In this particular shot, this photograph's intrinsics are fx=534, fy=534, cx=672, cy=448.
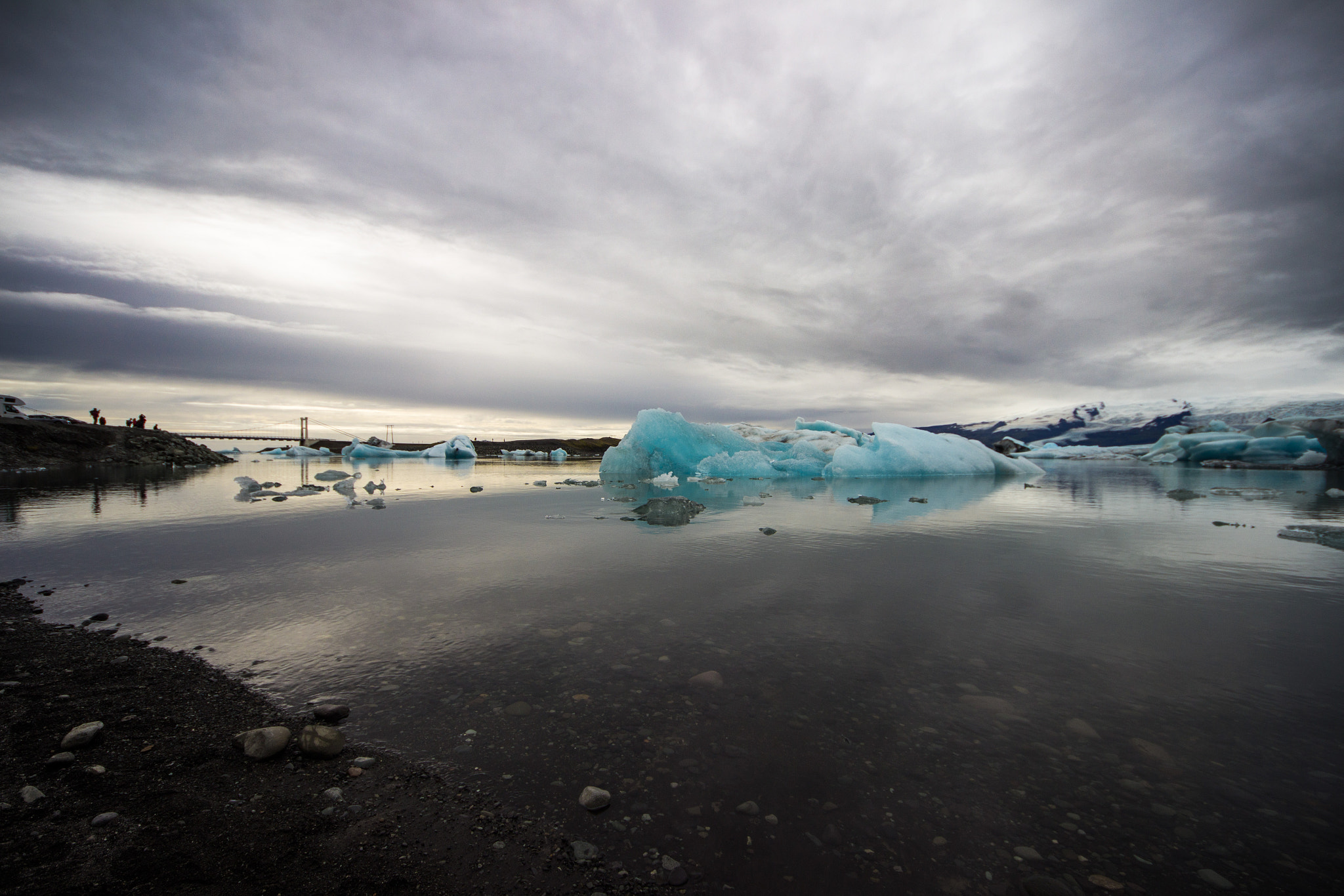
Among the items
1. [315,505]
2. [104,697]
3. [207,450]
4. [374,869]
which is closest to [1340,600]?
[374,869]

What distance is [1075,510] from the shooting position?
40.2ft

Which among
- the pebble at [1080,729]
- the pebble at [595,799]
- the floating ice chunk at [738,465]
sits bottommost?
the pebble at [1080,729]

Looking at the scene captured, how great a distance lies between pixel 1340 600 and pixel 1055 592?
2.55 m

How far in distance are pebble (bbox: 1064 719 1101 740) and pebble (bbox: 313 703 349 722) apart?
3790 mm

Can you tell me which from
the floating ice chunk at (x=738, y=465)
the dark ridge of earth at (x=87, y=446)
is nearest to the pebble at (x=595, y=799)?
the floating ice chunk at (x=738, y=465)

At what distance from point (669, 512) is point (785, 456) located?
17.0 meters

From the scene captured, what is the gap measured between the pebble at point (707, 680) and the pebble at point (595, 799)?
1.13m

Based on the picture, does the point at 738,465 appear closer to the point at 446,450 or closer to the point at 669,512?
the point at 669,512

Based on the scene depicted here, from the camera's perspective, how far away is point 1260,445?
1393 inches

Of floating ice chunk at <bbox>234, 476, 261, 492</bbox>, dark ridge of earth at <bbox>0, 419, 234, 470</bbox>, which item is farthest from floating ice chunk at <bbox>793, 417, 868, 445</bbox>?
dark ridge of earth at <bbox>0, 419, 234, 470</bbox>

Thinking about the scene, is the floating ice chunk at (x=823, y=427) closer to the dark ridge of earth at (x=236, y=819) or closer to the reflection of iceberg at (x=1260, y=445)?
the reflection of iceberg at (x=1260, y=445)

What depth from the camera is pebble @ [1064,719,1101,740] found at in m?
2.72

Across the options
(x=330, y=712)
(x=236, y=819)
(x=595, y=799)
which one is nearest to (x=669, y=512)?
(x=330, y=712)

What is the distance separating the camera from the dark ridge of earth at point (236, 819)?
1728 millimetres
